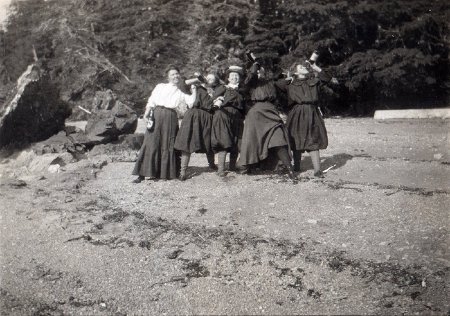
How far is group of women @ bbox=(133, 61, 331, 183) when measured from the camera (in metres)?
7.14

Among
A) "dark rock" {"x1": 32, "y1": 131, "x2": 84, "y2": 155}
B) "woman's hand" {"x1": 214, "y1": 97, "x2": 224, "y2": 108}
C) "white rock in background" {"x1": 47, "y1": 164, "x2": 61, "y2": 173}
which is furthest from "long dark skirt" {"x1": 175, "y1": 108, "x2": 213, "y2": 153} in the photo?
"dark rock" {"x1": 32, "y1": 131, "x2": 84, "y2": 155}

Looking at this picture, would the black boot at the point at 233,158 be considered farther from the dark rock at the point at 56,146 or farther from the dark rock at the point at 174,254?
the dark rock at the point at 56,146

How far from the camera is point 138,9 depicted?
19.1m

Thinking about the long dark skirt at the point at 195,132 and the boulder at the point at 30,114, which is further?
the boulder at the point at 30,114

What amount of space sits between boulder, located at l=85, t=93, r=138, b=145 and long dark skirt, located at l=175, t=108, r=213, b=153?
425 centimetres

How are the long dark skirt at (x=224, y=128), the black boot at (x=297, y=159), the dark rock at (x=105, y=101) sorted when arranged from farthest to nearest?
the dark rock at (x=105, y=101) → the black boot at (x=297, y=159) → the long dark skirt at (x=224, y=128)

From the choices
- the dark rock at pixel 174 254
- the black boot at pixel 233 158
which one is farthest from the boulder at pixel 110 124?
the dark rock at pixel 174 254

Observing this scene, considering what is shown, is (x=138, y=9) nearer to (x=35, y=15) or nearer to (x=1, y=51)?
(x=35, y=15)

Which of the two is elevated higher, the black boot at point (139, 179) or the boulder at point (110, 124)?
the boulder at point (110, 124)

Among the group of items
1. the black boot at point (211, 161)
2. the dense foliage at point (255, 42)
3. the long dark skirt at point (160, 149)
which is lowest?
the black boot at point (211, 161)

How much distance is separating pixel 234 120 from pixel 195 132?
691mm

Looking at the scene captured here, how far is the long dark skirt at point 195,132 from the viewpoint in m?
7.35

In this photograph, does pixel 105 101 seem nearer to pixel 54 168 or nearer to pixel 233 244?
pixel 54 168

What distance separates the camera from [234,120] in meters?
7.54
